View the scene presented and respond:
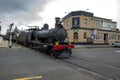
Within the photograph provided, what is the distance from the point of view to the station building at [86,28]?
31.2 metres

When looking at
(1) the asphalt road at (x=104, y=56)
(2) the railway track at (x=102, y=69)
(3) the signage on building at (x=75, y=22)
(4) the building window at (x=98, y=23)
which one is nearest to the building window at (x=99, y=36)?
(4) the building window at (x=98, y=23)

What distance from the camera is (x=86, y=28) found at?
32031 mm

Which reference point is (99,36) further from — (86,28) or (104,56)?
(104,56)

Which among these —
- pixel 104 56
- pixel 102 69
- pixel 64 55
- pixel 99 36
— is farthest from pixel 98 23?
pixel 102 69

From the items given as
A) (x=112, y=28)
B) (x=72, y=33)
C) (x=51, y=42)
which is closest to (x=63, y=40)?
(x=51, y=42)

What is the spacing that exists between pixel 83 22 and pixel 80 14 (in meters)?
1.83

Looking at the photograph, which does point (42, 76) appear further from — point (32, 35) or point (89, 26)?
point (89, 26)

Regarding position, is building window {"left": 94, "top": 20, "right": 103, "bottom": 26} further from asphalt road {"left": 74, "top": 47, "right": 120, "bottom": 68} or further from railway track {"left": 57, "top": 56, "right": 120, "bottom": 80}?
railway track {"left": 57, "top": 56, "right": 120, "bottom": 80}

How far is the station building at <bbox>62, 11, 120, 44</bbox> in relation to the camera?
3116 centimetres

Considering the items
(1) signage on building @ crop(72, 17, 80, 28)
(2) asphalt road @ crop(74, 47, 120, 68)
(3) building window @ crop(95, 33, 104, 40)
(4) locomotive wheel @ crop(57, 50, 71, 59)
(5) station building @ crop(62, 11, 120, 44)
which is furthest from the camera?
(3) building window @ crop(95, 33, 104, 40)

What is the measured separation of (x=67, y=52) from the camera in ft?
41.8

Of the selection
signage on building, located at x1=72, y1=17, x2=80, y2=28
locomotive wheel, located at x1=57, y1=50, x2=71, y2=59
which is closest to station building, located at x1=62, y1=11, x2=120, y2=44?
Result: signage on building, located at x1=72, y1=17, x2=80, y2=28

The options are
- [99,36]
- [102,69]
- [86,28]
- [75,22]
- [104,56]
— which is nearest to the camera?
[102,69]

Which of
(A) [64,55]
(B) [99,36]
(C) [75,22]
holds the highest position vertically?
(C) [75,22]
